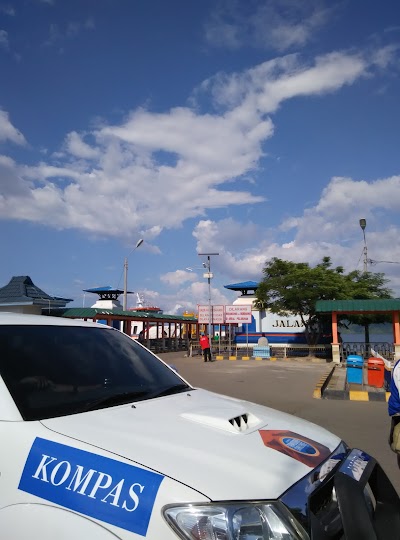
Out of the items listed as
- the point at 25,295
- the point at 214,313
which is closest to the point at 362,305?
the point at 214,313

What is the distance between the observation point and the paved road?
20.8 feet

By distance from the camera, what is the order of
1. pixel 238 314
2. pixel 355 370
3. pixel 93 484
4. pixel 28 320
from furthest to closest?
pixel 238 314
pixel 355 370
pixel 28 320
pixel 93 484

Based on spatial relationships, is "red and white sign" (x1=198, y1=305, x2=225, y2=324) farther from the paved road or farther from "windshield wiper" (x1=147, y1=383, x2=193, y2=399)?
"windshield wiper" (x1=147, y1=383, x2=193, y2=399)

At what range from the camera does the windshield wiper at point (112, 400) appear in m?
2.31

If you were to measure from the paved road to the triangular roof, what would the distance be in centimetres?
1373

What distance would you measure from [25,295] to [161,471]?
27.2 metres

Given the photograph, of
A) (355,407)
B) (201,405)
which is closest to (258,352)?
(355,407)

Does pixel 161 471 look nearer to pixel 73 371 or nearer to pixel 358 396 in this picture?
pixel 73 371

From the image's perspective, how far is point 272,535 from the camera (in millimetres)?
1566

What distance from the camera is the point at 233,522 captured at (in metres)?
1.57

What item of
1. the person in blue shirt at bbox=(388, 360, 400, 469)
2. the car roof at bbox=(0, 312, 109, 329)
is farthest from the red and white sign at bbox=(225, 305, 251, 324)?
the car roof at bbox=(0, 312, 109, 329)

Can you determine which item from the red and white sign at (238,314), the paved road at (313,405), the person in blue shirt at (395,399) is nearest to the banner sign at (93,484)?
the person in blue shirt at (395,399)

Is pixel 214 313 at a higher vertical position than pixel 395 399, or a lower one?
higher

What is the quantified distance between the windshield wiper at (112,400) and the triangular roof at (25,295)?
2441 centimetres
